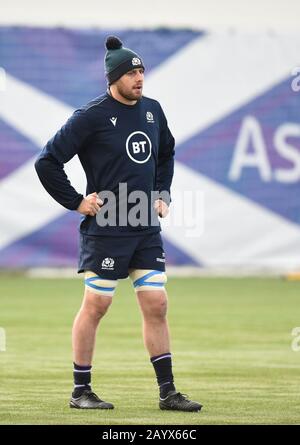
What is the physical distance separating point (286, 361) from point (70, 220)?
7.10 metres

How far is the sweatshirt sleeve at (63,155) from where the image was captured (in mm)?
7078

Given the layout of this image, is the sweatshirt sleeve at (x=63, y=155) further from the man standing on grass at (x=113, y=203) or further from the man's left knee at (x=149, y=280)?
the man's left knee at (x=149, y=280)

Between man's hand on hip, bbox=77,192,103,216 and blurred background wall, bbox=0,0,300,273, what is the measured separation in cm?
846

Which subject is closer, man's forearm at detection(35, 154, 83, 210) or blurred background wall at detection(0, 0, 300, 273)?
man's forearm at detection(35, 154, 83, 210)

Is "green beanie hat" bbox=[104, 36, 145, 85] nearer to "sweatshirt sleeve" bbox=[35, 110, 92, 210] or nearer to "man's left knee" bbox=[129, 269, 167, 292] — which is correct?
"sweatshirt sleeve" bbox=[35, 110, 92, 210]

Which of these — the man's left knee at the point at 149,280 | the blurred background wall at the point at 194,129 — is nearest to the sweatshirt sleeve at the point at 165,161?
the man's left knee at the point at 149,280

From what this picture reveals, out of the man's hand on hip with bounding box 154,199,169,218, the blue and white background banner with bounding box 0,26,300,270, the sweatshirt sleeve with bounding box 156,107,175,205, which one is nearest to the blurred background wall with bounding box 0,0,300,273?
the blue and white background banner with bounding box 0,26,300,270

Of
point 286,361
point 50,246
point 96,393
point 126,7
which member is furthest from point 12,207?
point 96,393

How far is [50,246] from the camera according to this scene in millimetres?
16016

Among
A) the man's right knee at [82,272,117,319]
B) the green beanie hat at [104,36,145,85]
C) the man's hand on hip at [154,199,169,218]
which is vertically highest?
the green beanie hat at [104,36,145,85]

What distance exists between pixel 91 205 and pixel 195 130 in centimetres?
928

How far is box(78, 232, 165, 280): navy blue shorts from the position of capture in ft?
23.2

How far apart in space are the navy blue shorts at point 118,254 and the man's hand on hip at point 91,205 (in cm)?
16

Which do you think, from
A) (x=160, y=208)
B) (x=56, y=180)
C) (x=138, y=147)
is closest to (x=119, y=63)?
(x=138, y=147)
